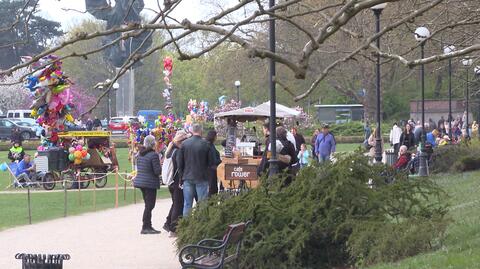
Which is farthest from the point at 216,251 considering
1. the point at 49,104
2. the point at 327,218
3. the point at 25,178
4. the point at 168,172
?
the point at 25,178

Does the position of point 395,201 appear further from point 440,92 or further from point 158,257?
point 440,92

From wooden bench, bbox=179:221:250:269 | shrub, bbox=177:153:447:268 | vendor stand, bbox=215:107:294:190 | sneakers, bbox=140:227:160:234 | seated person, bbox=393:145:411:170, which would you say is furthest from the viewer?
seated person, bbox=393:145:411:170

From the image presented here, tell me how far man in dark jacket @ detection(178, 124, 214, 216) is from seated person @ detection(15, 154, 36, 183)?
15.3 meters

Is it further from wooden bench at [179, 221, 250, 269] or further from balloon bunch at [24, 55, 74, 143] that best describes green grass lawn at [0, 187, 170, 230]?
wooden bench at [179, 221, 250, 269]

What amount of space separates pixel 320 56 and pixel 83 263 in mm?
47342

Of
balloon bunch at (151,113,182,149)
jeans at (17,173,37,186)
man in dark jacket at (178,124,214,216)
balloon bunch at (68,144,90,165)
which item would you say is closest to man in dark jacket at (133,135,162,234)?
man in dark jacket at (178,124,214,216)

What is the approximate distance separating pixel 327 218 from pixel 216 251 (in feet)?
4.91

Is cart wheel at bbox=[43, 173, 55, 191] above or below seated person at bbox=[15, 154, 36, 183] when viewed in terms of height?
below

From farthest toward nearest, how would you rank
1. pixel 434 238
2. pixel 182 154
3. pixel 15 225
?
pixel 15 225 → pixel 182 154 → pixel 434 238

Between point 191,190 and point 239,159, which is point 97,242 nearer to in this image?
point 191,190

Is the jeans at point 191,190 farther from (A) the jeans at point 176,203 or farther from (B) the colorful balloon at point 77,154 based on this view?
(B) the colorful balloon at point 77,154

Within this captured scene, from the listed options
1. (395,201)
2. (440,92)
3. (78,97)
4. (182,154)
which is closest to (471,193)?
(182,154)

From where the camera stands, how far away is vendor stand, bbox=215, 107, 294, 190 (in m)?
20.0

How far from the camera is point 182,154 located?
54.1 ft
